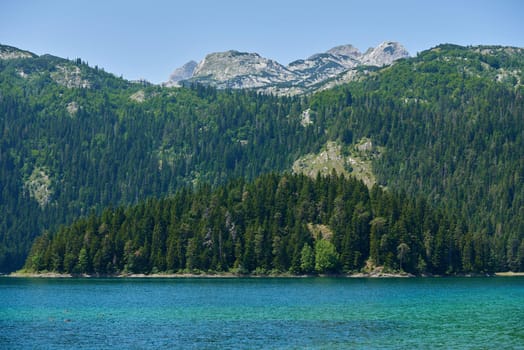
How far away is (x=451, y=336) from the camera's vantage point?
8512 centimetres

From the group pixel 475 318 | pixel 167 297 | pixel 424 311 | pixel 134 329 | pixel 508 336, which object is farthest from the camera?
pixel 167 297

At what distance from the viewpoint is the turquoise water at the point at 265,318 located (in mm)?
81188

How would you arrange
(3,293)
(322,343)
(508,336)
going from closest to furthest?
(322,343) < (508,336) < (3,293)

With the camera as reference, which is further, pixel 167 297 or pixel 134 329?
pixel 167 297

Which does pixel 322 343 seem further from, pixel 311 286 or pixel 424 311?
pixel 311 286

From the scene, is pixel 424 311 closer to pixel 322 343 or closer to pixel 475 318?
pixel 475 318

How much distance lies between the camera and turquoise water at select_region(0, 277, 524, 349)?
266ft

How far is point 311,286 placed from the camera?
6762 inches

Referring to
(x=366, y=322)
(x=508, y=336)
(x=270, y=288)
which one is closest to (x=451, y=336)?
(x=508, y=336)

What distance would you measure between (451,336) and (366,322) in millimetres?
15083

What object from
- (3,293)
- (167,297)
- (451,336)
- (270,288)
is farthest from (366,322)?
(3,293)

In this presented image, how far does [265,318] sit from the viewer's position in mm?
103688

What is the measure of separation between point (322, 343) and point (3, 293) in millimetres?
102266

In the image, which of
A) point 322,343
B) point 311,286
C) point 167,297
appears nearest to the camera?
point 322,343
